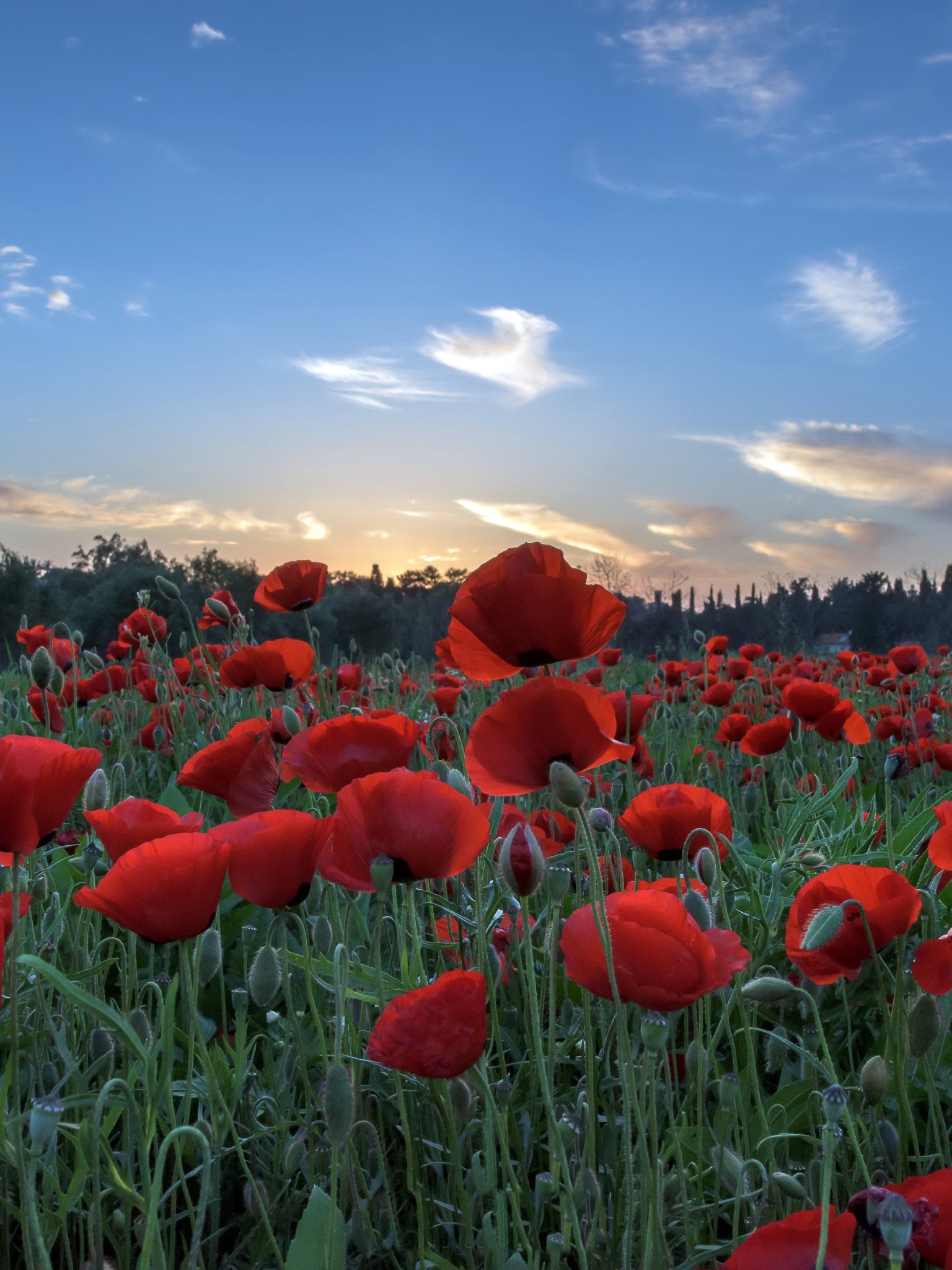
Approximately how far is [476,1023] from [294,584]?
2.18 metres

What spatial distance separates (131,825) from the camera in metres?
1.41

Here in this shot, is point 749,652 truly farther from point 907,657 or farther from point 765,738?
point 765,738

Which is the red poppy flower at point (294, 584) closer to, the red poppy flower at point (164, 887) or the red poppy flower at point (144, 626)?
the red poppy flower at point (144, 626)

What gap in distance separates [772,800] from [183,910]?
3110 millimetres

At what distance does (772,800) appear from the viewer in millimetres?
3881

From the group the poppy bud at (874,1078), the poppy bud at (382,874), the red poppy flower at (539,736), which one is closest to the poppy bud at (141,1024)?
the poppy bud at (382,874)

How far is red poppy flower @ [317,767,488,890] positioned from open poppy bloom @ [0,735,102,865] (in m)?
0.36

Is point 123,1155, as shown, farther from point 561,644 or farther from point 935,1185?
point 935,1185

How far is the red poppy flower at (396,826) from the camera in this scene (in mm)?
1244

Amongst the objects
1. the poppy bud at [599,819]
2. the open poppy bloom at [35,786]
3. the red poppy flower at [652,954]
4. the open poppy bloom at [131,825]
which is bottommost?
the red poppy flower at [652,954]

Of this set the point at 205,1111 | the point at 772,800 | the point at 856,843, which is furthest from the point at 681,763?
the point at 205,1111

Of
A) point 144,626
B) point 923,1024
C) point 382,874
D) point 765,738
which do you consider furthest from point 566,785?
point 144,626

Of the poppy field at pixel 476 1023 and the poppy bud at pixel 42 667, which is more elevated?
the poppy bud at pixel 42 667

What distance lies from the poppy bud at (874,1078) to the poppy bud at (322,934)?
86 centimetres
